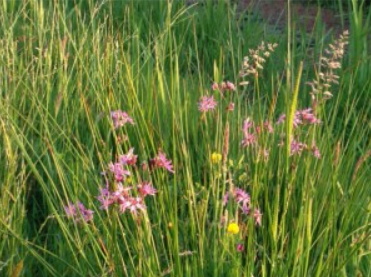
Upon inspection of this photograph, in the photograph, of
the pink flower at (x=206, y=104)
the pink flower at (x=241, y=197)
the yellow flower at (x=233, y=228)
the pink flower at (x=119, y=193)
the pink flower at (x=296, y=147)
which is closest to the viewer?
the pink flower at (x=119, y=193)

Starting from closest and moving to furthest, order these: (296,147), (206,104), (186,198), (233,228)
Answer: (233,228)
(186,198)
(296,147)
(206,104)

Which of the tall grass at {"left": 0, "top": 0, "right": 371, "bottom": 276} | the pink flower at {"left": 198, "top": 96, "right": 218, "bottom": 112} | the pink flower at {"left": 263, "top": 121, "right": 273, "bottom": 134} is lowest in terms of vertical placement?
the tall grass at {"left": 0, "top": 0, "right": 371, "bottom": 276}

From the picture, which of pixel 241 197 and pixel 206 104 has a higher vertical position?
pixel 206 104

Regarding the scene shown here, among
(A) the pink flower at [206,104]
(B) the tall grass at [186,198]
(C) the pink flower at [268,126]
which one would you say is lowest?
(B) the tall grass at [186,198]

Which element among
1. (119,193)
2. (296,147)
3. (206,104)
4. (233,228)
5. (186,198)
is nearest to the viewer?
(119,193)

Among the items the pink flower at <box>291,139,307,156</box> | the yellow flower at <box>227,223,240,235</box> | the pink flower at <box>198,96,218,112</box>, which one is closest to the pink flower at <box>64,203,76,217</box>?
the yellow flower at <box>227,223,240,235</box>

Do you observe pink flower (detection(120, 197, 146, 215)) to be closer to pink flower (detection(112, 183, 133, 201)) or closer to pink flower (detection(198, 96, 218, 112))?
pink flower (detection(112, 183, 133, 201))

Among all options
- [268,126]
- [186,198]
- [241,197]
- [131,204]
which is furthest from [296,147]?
[131,204]

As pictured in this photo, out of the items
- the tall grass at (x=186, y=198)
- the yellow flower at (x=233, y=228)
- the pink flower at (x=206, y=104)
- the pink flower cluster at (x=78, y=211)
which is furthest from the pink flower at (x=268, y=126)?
the pink flower cluster at (x=78, y=211)

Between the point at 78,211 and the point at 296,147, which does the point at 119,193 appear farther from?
the point at 296,147

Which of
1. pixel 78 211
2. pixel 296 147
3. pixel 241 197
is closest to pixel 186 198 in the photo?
pixel 241 197

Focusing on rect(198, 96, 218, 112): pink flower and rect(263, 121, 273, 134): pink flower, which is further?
rect(198, 96, 218, 112): pink flower

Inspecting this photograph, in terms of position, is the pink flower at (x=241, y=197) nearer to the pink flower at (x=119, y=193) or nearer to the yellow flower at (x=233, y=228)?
the yellow flower at (x=233, y=228)

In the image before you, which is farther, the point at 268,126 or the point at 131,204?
the point at 268,126
